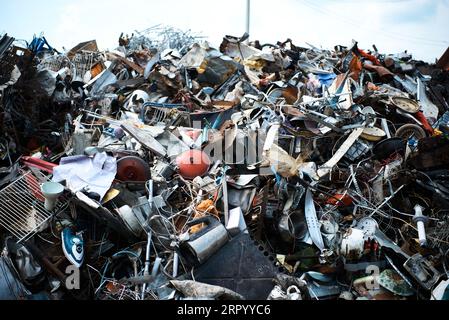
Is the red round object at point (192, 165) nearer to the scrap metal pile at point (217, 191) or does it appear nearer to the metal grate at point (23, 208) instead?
the scrap metal pile at point (217, 191)

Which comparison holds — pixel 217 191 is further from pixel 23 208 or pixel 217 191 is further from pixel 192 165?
pixel 23 208

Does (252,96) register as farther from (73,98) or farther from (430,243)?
(430,243)

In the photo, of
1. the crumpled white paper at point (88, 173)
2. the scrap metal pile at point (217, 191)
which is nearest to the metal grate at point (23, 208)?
the scrap metal pile at point (217, 191)

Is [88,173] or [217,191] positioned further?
[217,191]

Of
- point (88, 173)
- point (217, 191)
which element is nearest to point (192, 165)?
point (217, 191)

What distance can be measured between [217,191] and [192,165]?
24.5 inches

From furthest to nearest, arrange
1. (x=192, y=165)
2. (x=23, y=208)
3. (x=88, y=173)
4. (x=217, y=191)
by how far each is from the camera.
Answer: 1. (x=192, y=165)
2. (x=217, y=191)
3. (x=88, y=173)
4. (x=23, y=208)

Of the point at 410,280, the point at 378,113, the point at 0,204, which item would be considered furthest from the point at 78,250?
the point at 378,113

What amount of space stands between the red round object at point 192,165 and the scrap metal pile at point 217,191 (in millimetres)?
19

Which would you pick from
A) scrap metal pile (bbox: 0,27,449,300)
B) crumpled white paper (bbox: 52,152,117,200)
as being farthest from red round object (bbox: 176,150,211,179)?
crumpled white paper (bbox: 52,152,117,200)

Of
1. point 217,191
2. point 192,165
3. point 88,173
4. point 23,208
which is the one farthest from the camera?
point 192,165

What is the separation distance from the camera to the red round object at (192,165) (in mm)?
5492

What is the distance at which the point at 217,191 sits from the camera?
200 inches

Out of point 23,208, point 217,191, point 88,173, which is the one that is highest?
point 88,173
